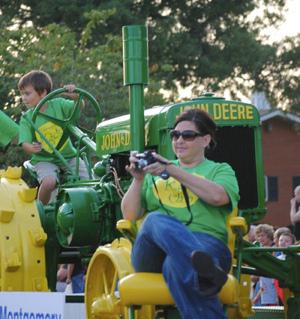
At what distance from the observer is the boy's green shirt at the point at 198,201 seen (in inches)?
270

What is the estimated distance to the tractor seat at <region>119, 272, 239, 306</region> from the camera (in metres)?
6.71

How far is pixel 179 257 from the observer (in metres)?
6.59

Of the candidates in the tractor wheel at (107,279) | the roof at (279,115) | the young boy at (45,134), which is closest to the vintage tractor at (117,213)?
the tractor wheel at (107,279)

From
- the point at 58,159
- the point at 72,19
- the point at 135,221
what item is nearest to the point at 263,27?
the point at 72,19

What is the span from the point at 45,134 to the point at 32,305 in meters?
2.19

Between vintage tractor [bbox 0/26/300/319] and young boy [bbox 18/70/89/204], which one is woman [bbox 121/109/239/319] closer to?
vintage tractor [bbox 0/26/300/319]

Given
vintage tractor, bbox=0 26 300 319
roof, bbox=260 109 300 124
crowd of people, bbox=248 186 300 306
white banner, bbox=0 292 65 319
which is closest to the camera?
vintage tractor, bbox=0 26 300 319

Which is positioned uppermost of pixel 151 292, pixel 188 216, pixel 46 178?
pixel 46 178

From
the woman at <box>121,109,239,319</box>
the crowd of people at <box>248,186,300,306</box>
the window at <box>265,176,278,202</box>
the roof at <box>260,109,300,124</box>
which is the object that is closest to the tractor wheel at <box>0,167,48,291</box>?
the woman at <box>121,109,239,319</box>

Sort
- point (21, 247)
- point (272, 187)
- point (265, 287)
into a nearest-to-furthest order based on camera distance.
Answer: point (21, 247) → point (265, 287) → point (272, 187)

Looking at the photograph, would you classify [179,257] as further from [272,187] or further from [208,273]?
[272,187]

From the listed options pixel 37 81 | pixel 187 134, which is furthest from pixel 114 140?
pixel 187 134

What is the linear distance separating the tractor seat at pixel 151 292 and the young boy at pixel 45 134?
302 centimetres

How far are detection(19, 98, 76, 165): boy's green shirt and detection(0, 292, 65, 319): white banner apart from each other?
1.72 m
